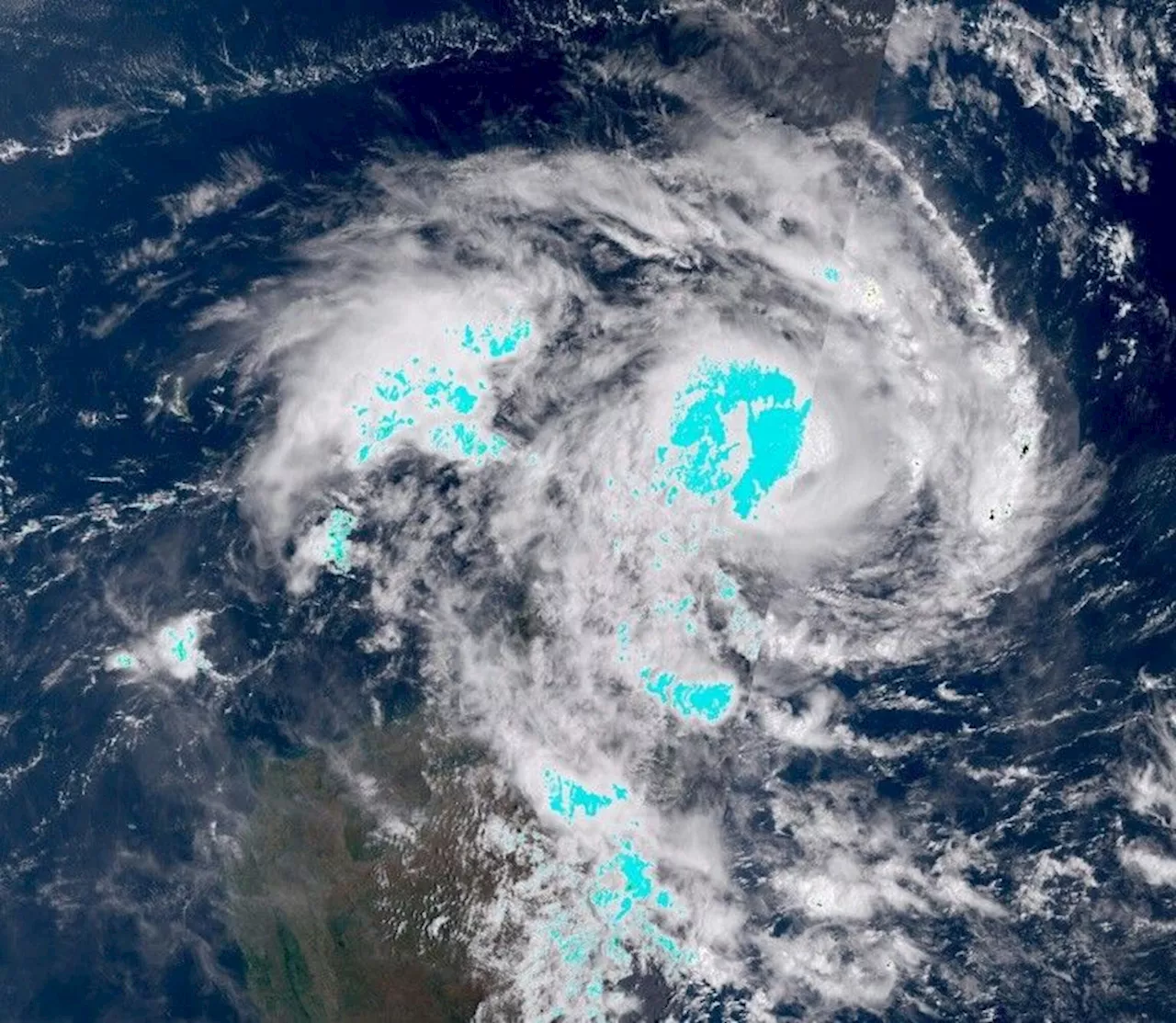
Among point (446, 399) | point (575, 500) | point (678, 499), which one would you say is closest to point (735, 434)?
point (678, 499)

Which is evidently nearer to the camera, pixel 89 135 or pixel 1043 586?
pixel 1043 586

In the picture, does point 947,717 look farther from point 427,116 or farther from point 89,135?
point 89,135

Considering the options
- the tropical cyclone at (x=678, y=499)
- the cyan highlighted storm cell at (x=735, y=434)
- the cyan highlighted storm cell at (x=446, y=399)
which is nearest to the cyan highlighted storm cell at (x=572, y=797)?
the tropical cyclone at (x=678, y=499)

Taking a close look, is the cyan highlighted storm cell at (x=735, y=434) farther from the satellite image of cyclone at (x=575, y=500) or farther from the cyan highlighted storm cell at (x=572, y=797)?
the cyan highlighted storm cell at (x=572, y=797)

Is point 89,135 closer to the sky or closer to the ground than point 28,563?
closer to the sky

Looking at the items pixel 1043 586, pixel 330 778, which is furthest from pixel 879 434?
pixel 330 778

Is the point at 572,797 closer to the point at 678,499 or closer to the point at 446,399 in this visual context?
the point at 678,499

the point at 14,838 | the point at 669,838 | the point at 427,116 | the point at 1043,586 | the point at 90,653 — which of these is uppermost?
the point at 427,116
